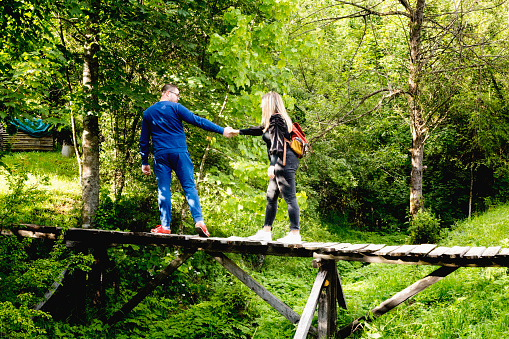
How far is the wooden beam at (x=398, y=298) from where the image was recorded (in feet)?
15.0

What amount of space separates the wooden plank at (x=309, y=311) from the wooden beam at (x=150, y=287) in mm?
1945

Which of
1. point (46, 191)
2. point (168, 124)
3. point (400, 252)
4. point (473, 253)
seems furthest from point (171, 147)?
point (46, 191)

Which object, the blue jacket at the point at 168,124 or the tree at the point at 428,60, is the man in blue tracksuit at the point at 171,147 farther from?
the tree at the point at 428,60

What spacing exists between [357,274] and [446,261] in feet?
22.9

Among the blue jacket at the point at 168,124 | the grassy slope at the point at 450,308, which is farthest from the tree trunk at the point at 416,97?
the blue jacket at the point at 168,124

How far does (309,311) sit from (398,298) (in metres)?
1.19

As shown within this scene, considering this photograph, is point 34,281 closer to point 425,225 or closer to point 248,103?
point 248,103

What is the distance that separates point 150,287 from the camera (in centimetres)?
589

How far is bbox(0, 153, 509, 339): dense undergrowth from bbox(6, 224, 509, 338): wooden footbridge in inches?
14.6

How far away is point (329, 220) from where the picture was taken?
713 inches

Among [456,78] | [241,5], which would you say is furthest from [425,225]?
[241,5]

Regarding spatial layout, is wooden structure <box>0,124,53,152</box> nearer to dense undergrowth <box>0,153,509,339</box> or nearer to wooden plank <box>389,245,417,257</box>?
dense undergrowth <box>0,153,509,339</box>

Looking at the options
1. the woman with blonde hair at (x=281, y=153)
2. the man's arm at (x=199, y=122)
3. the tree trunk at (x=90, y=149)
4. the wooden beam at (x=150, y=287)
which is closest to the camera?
the woman with blonde hair at (x=281, y=153)

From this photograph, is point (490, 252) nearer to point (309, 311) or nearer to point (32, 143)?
point (309, 311)
